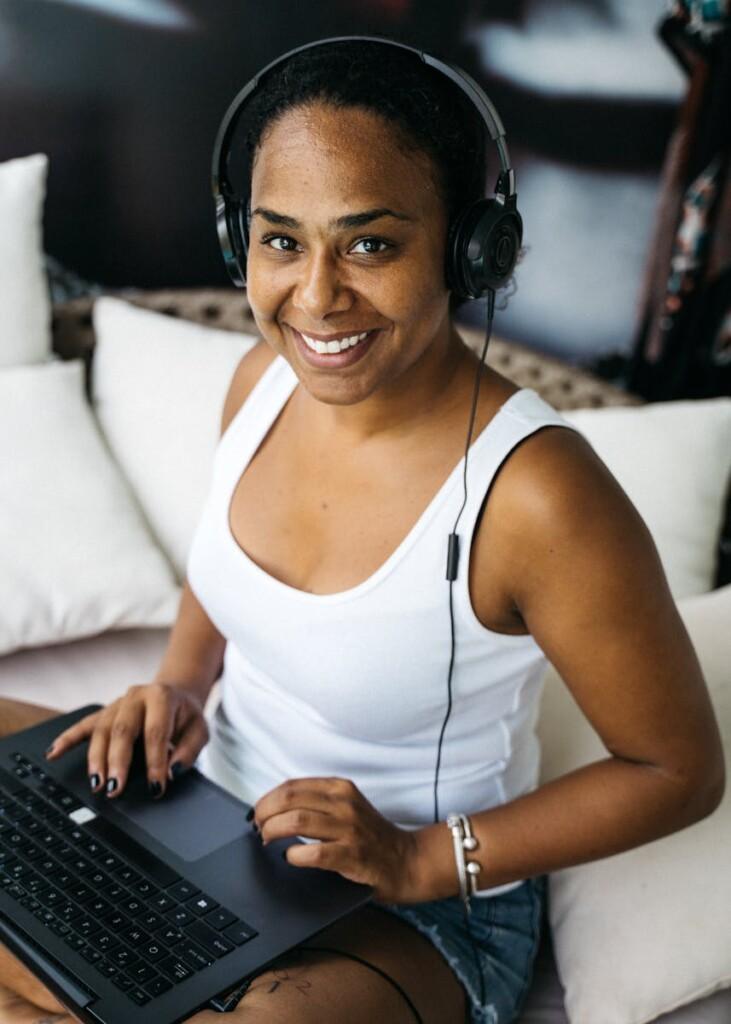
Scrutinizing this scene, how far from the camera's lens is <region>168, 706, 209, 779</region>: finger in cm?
111

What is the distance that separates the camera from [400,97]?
89 cm

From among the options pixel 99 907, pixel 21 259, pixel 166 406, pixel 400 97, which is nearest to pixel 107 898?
pixel 99 907

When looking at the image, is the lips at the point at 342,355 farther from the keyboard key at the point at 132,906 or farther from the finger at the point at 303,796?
the keyboard key at the point at 132,906

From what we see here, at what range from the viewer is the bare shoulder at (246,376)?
125 cm

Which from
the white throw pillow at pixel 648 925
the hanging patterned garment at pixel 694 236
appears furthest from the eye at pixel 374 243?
the hanging patterned garment at pixel 694 236

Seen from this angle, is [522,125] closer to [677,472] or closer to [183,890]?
[677,472]

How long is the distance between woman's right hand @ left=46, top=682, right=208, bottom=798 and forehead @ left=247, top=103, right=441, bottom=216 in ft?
1.62

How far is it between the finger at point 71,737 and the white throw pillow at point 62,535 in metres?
0.44

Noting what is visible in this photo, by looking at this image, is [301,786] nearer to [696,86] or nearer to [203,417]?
[203,417]

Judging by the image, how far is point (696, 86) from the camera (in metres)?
1.79

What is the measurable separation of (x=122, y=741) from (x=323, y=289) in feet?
1.52

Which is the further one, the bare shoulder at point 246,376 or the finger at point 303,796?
Result: the bare shoulder at point 246,376

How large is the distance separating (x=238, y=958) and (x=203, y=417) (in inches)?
37.8

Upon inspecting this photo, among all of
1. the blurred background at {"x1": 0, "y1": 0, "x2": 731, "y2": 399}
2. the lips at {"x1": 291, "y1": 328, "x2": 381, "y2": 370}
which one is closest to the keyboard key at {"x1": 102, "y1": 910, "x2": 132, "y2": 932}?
the lips at {"x1": 291, "y1": 328, "x2": 381, "y2": 370}
